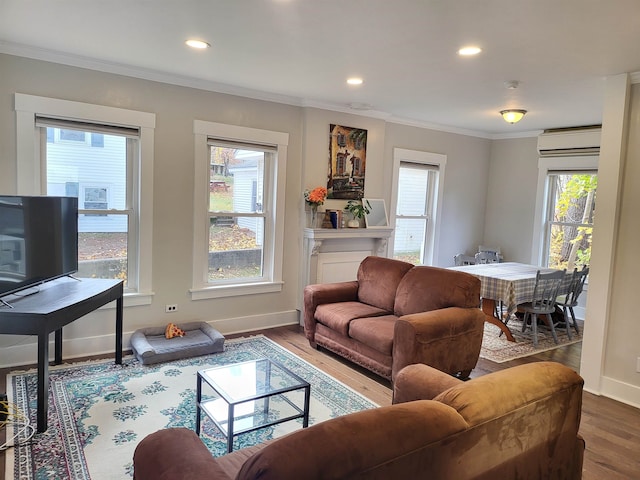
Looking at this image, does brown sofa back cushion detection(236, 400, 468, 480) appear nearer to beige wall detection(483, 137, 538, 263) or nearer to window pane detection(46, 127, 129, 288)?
window pane detection(46, 127, 129, 288)

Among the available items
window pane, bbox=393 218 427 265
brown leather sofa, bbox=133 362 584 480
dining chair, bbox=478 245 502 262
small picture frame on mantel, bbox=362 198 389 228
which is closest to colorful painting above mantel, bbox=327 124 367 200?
small picture frame on mantel, bbox=362 198 389 228

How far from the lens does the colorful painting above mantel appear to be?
5062 mm

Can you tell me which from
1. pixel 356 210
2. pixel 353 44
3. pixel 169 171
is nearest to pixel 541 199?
pixel 356 210

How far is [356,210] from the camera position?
521 centimetres

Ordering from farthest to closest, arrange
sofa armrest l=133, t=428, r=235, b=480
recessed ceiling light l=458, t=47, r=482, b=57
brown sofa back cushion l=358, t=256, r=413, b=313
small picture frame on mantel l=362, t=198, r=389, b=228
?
small picture frame on mantel l=362, t=198, r=389, b=228 < brown sofa back cushion l=358, t=256, r=413, b=313 < recessed ceiling light l=458, t=47, r=482, b=57 < sofa armrest l=133, t=428, r=235, b=480

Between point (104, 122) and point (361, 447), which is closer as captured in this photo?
point (361, 447)

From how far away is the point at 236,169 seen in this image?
462 cm

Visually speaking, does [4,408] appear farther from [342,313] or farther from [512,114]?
[512,114]

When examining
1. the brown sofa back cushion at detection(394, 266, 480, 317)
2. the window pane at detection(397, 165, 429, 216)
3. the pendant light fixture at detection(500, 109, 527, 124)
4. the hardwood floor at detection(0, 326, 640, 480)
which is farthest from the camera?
the window pane at detection(397, 165, 429, 216)

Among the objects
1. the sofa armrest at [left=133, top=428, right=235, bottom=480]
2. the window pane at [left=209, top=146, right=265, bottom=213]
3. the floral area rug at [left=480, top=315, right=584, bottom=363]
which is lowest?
the floral area rug at [left=480, top=315, right=584, bottom=363]

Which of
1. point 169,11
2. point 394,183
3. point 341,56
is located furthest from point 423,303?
point 169,11

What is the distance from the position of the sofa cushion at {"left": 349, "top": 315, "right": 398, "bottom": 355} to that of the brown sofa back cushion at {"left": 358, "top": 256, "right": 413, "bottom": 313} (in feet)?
0.92

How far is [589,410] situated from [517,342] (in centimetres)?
153

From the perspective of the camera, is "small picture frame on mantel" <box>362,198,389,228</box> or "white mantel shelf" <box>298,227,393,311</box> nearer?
"white mantel shelf" <box>298,227,393,311</box>
